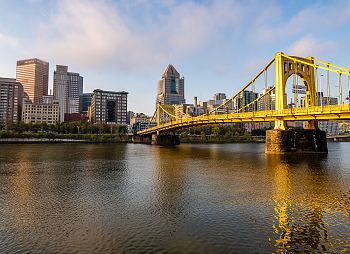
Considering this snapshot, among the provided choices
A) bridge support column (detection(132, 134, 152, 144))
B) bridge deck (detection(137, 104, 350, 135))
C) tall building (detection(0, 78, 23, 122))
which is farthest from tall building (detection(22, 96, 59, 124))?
bridge deck (detection(137, 104, 350, 135))

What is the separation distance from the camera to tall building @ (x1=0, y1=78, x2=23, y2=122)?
593 ft

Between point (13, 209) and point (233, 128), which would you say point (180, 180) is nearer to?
point (13, 209)

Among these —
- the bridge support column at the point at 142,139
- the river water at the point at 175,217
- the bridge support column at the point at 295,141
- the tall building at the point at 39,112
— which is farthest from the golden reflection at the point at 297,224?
the tall building at the point at 39,112

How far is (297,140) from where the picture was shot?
44719mm

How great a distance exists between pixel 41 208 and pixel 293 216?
40.3 feet

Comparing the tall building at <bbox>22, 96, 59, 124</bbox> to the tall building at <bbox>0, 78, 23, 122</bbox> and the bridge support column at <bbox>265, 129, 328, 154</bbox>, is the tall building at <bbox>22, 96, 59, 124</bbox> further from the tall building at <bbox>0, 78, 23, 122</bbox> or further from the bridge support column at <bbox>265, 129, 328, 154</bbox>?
the bridge support column at <bbox>265, 129, 328, 154</bbox>

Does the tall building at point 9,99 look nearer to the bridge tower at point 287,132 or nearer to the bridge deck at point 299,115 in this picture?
the bridge deck at point 299,115

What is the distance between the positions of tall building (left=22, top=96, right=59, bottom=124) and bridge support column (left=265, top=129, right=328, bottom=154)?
17675 cm

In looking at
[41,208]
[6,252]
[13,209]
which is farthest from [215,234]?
[13,209]

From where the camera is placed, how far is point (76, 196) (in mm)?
15102

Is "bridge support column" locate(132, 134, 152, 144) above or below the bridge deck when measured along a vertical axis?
below

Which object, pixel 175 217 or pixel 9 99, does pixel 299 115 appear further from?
pixel 9 99

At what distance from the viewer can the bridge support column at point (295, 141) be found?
44.2 m

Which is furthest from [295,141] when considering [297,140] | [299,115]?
[299,115]
